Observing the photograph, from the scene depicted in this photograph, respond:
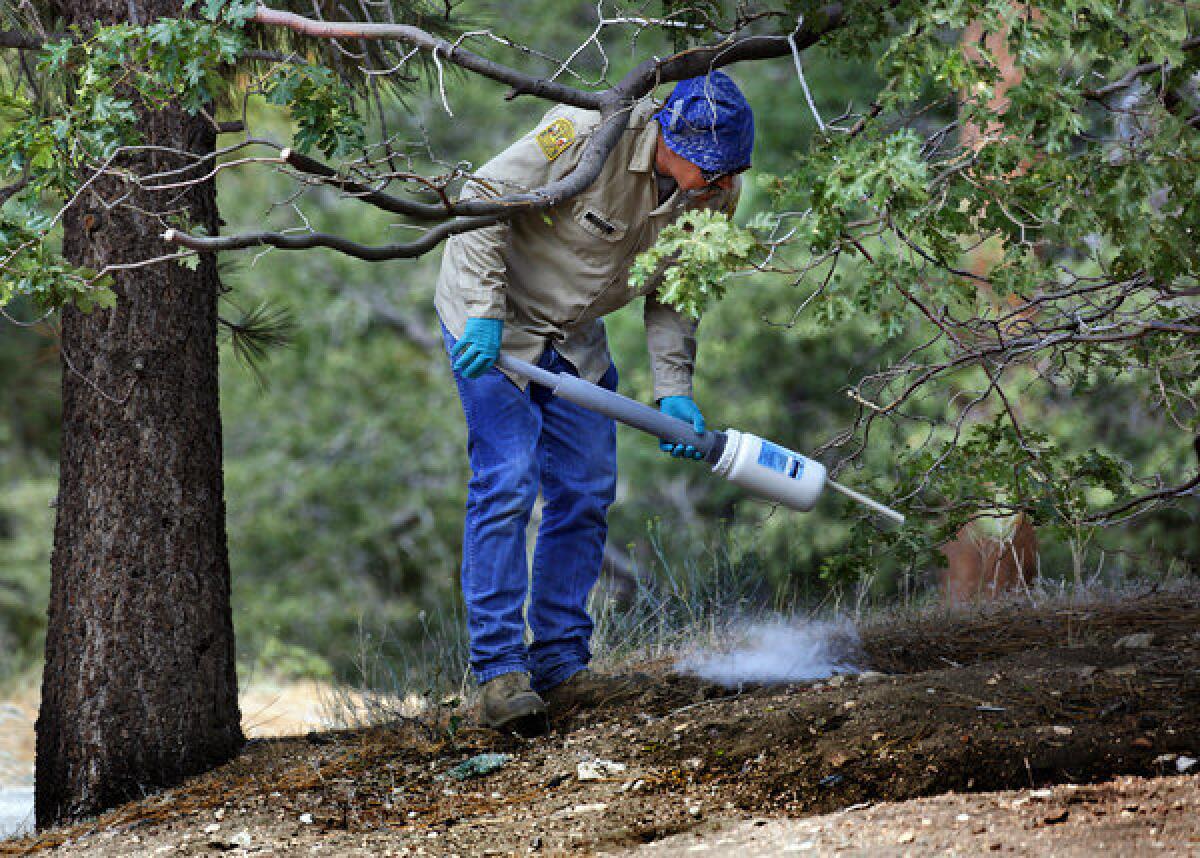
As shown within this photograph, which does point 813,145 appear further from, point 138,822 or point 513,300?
point 138,822

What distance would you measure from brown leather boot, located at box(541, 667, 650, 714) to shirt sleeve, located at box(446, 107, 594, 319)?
1186 mm

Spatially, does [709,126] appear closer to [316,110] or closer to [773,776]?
[316,110]

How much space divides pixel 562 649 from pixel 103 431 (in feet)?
5.28

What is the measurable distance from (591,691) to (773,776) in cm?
91

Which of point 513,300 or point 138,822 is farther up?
point 513,300

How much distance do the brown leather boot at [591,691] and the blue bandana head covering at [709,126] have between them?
1.59m

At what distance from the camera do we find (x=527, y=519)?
3.93m

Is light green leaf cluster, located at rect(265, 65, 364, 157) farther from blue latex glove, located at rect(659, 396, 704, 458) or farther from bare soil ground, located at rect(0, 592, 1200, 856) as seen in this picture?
bare soil ground, located at rect(0, 592, 1200, 856)

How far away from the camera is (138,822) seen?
348 centimetres

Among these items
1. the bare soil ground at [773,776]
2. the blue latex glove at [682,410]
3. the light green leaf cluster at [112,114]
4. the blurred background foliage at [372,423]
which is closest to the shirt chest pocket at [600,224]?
the blue latex glove at [682,410]

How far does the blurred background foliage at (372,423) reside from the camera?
368 inches

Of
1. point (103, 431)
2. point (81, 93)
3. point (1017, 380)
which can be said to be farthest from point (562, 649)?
point (1017, 380)

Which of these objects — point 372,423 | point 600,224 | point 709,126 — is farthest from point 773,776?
point 372,423

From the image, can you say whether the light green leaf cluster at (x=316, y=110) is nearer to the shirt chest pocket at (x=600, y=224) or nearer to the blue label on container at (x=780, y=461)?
the shirt chest pocket at (x=600, y=224)
